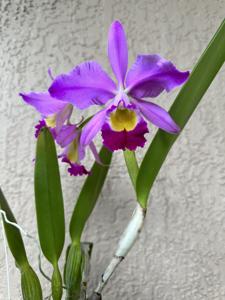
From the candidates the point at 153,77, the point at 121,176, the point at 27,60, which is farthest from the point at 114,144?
the point at 27,60

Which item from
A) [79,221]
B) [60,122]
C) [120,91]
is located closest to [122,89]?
[120,91]

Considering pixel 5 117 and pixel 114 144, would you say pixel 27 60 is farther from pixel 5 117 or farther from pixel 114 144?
pixel 114 144

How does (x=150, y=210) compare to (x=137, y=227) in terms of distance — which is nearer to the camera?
(x=137, y=227)

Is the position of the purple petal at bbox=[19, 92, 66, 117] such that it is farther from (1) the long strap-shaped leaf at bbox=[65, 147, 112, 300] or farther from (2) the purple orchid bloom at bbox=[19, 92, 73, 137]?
(1) the long strap-shaped leaf at bbox=[65, 147, 112, 300]

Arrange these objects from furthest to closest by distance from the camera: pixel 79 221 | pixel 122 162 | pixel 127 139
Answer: pixel 122 162 → pixel 79 221 → pixel 127 139

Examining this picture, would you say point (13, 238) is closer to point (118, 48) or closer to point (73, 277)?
point (73, 277)
